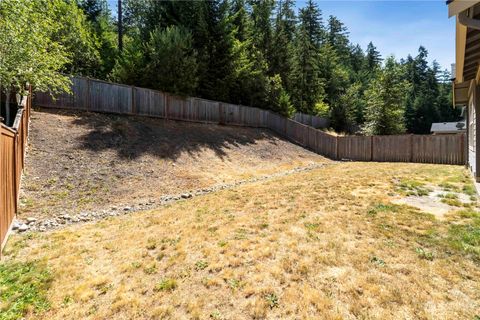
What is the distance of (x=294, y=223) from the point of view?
5414 mm

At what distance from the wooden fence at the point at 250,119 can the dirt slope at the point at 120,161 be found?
2.11 feet

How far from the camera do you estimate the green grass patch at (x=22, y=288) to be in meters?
3.12

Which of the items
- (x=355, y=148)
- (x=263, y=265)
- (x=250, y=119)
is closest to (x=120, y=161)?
(x=263, y=265)

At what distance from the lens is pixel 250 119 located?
62.7ft

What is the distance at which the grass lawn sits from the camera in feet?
9.89

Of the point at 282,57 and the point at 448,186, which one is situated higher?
the point at 282,57

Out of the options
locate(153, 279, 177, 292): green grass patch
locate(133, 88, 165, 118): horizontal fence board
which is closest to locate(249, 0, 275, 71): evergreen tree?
locate(133, 88, 165, 118): horizontal fence board

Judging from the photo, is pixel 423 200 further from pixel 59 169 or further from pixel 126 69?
pixel 126 69

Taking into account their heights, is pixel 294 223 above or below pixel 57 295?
above

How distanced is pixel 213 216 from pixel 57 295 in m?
3.34

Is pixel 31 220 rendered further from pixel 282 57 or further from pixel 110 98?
pixel 282 57

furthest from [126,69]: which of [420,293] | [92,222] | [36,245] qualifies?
[420,293]

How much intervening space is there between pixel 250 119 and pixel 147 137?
29.7 ft

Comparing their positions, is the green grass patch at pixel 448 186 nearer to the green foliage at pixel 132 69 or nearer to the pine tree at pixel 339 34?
the green foliage at pixel 132 69
